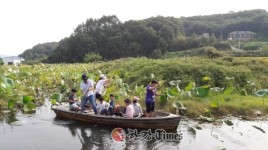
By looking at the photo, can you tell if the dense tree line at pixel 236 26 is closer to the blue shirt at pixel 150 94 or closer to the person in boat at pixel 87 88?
the blue shirt at pixel 150 94

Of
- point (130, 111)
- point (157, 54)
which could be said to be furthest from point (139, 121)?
point (157, 54)

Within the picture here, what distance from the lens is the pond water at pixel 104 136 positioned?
33.6 feet

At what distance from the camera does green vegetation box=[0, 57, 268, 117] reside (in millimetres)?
14766

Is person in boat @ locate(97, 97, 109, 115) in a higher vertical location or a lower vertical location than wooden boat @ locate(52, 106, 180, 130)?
higher

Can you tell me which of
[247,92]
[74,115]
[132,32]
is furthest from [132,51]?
[74,115]

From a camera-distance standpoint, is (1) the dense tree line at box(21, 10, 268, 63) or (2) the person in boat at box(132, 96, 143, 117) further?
(1) the dense tree line at box(21, 10, 268, 63)

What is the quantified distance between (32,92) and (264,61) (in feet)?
52.2

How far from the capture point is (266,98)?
56.6ft

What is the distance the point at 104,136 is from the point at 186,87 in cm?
588

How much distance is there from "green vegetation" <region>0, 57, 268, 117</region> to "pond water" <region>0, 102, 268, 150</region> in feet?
3.72

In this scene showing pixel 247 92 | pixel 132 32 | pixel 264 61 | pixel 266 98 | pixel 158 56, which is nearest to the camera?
pixel 266 98

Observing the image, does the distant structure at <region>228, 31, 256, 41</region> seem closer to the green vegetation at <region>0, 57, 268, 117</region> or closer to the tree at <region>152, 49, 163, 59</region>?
the tree at <region>152, 49, 163, 59</region>

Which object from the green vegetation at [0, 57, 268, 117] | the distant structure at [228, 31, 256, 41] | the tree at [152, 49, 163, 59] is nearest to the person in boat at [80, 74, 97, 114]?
the green vegetation at [0, 57, 268, 117]

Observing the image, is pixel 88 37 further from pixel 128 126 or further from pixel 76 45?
pixel 128 126
